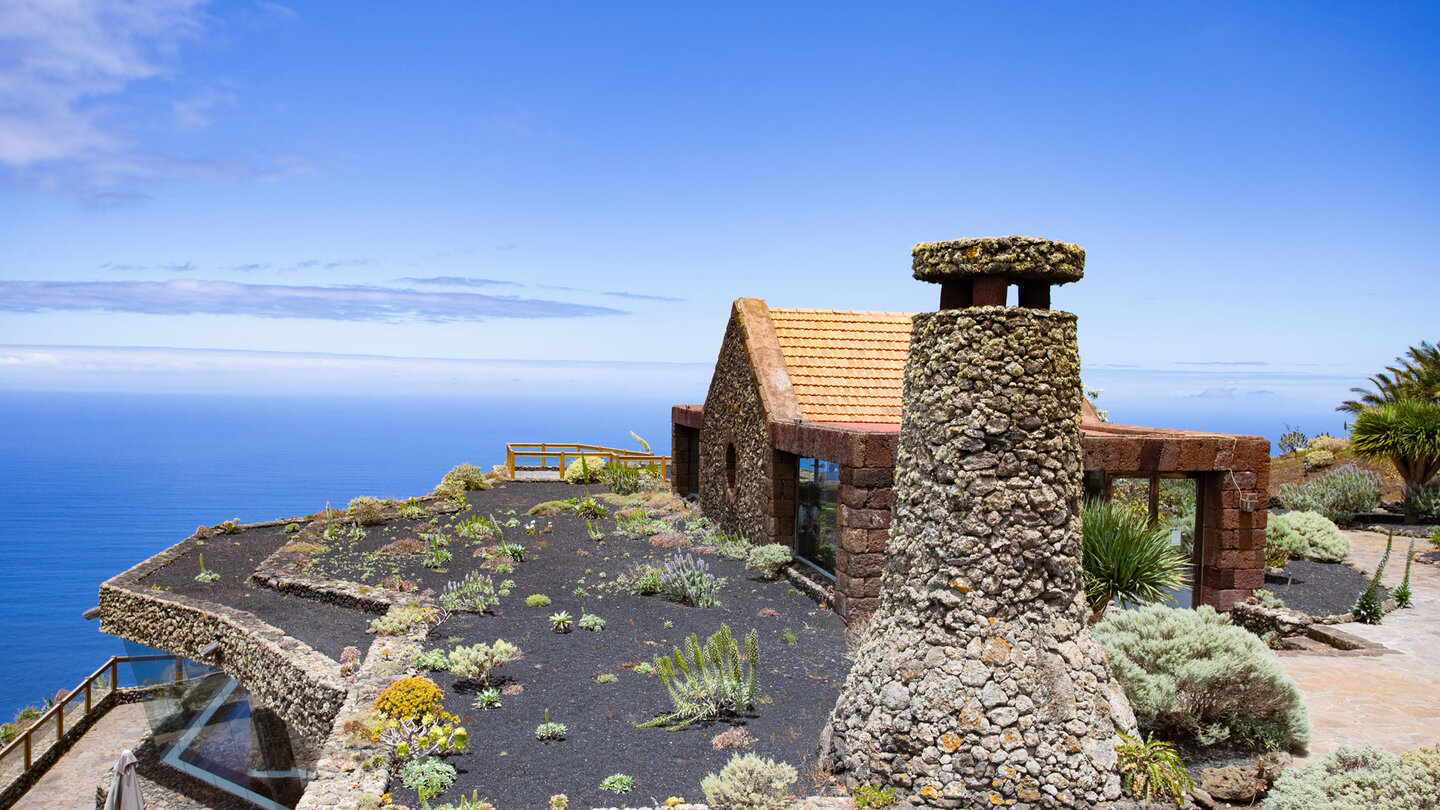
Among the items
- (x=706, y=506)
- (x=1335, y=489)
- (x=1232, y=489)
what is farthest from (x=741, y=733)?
(x=1335, y=489)

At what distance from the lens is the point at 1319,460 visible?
2652cm

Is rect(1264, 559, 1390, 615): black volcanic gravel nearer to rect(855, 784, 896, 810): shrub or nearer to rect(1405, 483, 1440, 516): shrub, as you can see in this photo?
rect(1405, 483, 1440, 516): shrub

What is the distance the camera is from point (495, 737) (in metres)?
6.89

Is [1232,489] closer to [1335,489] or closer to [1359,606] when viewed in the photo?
[1359,606]

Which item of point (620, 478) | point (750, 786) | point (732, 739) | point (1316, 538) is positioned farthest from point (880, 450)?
point (620, 478)

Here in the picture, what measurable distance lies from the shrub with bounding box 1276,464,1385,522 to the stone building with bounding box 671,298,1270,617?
342 centimetres

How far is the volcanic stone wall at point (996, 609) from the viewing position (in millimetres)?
5219

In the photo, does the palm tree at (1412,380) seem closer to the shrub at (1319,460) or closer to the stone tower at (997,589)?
the shrub at (1319,460)

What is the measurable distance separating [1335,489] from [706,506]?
47.8 feet

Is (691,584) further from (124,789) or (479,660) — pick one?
(124,789)

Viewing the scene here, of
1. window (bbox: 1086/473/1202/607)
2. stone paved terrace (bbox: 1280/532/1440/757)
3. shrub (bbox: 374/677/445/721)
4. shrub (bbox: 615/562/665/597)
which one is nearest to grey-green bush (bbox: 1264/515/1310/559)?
window (bbox: 1086/473/1202/607)

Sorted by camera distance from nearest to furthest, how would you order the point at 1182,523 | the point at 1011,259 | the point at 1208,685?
the point at 1011,259, the point at 1208,685, the point at 1182,523

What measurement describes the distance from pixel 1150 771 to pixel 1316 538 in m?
12.5

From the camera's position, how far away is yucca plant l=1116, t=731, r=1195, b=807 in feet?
17.2
